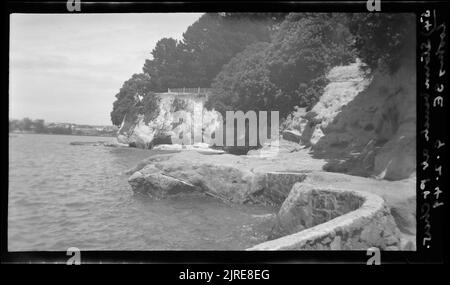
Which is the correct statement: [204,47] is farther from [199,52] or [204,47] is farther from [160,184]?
[160,184]

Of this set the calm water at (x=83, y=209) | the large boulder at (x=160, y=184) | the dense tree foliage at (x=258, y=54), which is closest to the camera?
the calm water at (x=83, y=209)

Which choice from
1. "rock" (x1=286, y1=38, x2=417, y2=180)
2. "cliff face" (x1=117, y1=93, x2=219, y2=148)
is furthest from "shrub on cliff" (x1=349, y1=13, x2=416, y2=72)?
"cliff face" (x1=117, y1=93, x2=219, y2=148)

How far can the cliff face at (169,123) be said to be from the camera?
5785 mm

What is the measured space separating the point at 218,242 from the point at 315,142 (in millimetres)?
5988

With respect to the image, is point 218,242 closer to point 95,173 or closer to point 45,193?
point 95,173

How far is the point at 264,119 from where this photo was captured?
5.74 m

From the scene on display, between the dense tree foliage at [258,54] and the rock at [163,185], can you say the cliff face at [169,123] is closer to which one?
the dense tree foliage at [258,54]

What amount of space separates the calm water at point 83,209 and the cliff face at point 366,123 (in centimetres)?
288

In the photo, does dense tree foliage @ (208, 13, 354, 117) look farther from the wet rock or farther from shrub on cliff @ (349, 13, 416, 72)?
the wet rock

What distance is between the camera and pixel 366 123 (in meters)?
8.16

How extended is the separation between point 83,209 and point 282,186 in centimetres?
508

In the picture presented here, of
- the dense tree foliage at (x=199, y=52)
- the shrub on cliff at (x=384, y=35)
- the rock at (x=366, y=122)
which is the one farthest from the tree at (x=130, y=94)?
the shrub on cliff at (x=384, y=35)
